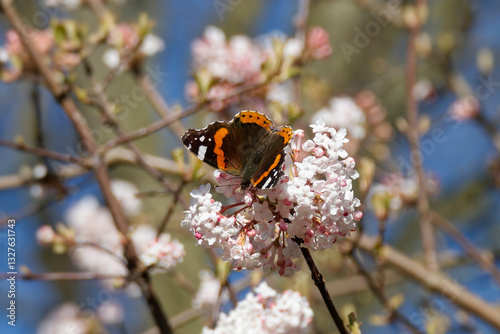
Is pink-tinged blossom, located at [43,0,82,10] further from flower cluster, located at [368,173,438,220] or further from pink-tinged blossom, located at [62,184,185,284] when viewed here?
flower cluster, located at [368,173,438,220]

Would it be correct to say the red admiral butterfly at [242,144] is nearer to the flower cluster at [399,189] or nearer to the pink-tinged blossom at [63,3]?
the flower cluster at [399,189]

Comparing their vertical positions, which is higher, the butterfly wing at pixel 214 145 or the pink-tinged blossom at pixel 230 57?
the pink-tinged blossom at pixel 230 57

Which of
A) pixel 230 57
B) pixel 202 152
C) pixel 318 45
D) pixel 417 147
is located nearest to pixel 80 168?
pixel 230 57

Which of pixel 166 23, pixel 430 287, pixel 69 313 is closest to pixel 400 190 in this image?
pixel 430 287

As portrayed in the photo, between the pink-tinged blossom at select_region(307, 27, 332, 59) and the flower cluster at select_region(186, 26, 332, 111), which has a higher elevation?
the flower cluster at select_region(186, 26, 332, 111)

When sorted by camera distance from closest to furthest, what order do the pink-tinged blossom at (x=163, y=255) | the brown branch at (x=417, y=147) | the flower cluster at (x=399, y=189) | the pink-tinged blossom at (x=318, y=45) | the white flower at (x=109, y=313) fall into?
the pink-tinged blossom at (x=163, y=255), the brown branch at (x=417, y=147), the pink-tinged blossom at (x=318, y=45), the flower cluster at (x=399, y=189), the white flower at (x=109, y=313)

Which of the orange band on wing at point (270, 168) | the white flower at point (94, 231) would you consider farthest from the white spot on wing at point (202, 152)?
the white flower at point (94, 231)

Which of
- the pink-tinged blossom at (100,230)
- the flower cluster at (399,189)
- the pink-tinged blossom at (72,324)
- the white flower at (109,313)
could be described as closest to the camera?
the pink-tinged blossom at (72,324)

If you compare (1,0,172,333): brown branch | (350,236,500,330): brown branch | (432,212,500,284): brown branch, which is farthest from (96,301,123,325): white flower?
(432,212,500,284): brown branch
